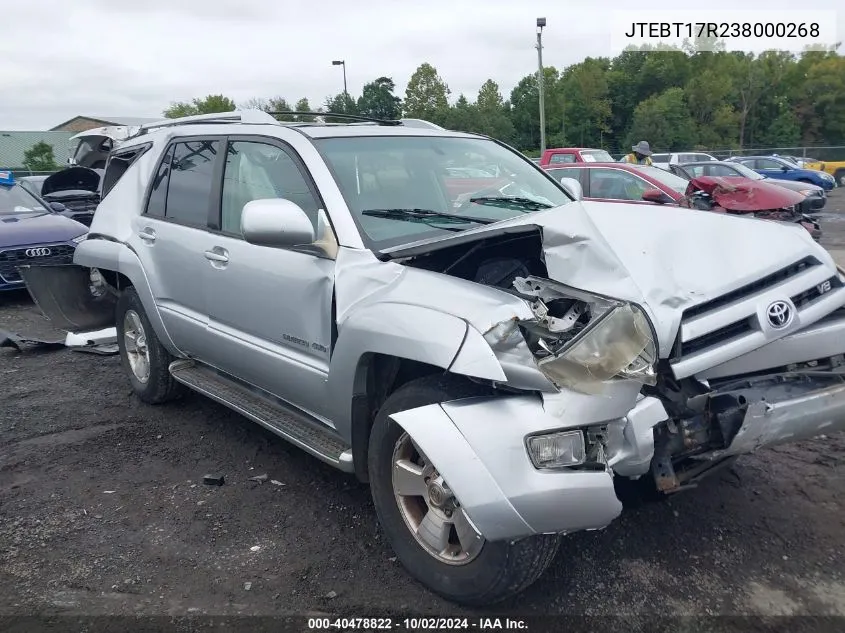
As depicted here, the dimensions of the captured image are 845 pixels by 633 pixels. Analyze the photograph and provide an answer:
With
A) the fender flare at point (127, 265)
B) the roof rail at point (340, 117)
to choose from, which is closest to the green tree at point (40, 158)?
the fender flare at point (127, 265)

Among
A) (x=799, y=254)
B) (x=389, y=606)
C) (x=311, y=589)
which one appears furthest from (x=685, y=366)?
(x=311, y=589)

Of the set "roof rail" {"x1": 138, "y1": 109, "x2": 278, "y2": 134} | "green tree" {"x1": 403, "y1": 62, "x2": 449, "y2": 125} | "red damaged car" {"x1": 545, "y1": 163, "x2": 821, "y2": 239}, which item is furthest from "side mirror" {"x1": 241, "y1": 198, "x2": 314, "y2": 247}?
"green tree" {"x1": 403, "y1": 62, "x2": 449, "y2": 125}

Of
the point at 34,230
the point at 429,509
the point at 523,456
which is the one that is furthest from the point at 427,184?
the point at 34,230

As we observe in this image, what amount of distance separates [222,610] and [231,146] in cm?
252

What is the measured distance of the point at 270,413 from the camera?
3744mm

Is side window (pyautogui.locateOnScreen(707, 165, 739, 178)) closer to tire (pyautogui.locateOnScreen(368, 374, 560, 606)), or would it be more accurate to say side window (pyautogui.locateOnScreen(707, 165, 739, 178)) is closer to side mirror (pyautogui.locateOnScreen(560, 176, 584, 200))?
side mirror (pyautogui.locateOnScreen(560, 176, 584, 200))

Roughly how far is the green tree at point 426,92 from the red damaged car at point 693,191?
3851 cm

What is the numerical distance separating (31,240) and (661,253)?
8.25 m

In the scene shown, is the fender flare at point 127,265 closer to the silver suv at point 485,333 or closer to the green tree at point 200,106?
the silver suv at point 485,333

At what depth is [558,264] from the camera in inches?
111

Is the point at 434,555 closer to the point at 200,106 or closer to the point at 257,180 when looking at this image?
the point at 257,180

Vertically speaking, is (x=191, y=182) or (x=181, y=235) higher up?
(x=191, y=182)

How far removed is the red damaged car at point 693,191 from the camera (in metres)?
7.37

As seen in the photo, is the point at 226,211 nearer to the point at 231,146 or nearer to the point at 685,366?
the point at 231,146
